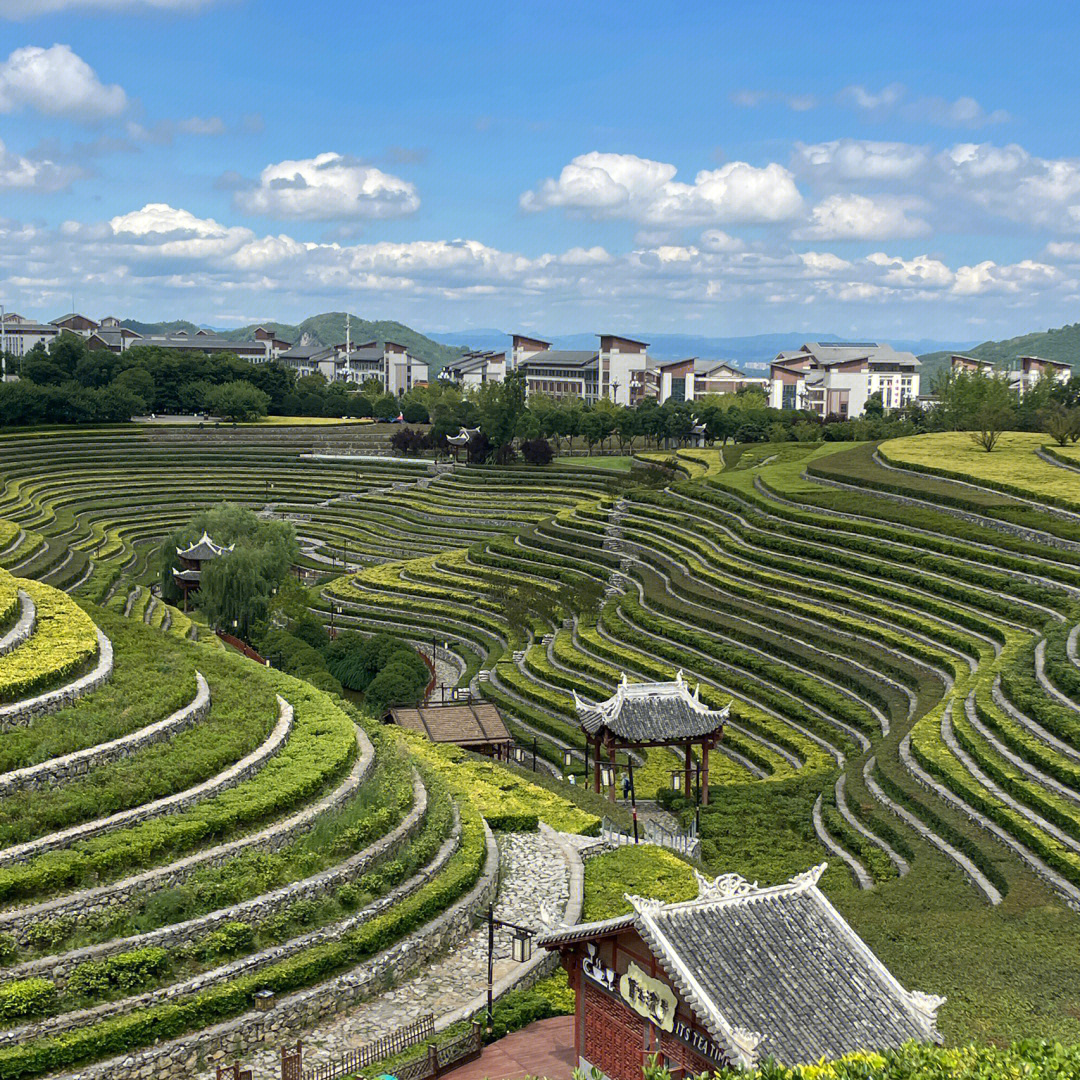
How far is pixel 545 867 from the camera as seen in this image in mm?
27406

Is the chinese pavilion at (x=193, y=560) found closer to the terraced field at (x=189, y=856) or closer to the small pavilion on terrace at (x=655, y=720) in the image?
the small pavilion on terrace at (x=655, y=720)

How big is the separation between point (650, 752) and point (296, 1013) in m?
21.5

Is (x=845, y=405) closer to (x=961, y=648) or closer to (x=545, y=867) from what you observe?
(x=961, y=648)

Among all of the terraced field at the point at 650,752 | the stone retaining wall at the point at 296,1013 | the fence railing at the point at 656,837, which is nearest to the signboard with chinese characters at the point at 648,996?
the terraced field at the point at 650,752

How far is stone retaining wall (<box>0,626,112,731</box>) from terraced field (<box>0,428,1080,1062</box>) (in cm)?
19

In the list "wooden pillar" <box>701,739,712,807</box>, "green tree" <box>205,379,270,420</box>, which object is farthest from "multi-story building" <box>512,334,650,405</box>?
"wooden pillar" <box>701,739,712,807</box>

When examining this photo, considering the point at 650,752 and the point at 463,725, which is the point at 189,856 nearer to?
the point at 463,725

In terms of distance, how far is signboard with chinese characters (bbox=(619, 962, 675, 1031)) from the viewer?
54.0 ft

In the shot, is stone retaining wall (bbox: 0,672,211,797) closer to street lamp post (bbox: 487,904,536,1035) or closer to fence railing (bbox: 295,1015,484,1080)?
fence railing (bbox: 295,1015,484,1080)

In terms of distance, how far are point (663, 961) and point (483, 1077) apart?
4427 millimetres

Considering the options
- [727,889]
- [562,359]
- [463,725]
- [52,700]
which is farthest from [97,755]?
[562,359]

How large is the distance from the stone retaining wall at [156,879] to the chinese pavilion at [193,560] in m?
39.3

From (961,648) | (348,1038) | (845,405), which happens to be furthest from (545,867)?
(845,405)

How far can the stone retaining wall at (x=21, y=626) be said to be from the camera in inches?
1070
